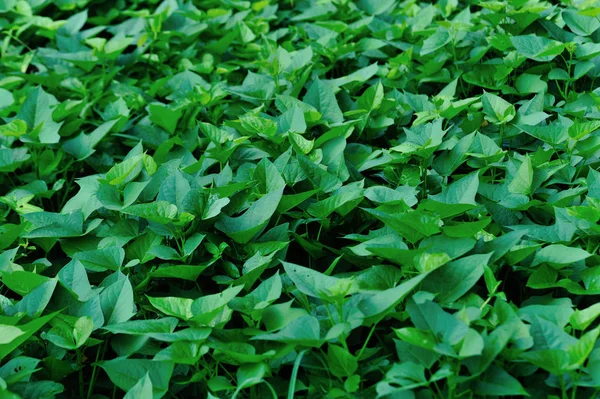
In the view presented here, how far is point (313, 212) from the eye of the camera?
2150 millimetres

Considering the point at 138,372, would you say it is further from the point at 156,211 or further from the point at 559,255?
the point at 559,255

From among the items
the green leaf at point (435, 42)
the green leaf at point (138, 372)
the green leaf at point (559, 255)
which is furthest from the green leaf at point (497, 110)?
the green leaf at point (138, 372)

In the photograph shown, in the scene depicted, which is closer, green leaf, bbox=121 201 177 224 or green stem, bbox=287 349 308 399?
green stem, bbox=287 349 308 399

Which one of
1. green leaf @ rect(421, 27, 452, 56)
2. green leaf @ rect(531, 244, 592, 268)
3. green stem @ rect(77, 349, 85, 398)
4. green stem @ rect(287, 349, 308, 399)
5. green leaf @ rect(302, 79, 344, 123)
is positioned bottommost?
green stem @ rect(77, 349, 85, 398)

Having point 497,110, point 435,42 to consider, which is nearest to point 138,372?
point 497,110

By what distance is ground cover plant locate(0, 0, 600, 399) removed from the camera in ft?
5.60

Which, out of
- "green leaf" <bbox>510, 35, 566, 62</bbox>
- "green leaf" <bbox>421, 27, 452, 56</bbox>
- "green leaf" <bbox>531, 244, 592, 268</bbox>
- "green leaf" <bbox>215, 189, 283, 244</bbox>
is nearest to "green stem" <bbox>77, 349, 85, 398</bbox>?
"green leaf" <bbox>215, 189, 283, 244</bbox>

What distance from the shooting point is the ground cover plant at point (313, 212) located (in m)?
1.71

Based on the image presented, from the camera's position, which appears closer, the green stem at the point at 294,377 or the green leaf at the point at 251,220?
the green stem at the point at 294,377

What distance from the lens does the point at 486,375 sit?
5.36 ft

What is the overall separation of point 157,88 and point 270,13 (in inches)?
32.6

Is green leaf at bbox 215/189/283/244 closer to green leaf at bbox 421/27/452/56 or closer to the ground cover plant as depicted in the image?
the ground cover plant

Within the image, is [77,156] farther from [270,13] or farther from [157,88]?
[270,13]

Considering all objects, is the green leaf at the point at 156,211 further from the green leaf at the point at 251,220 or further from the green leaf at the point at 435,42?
the green leaf at the point at 435,42
